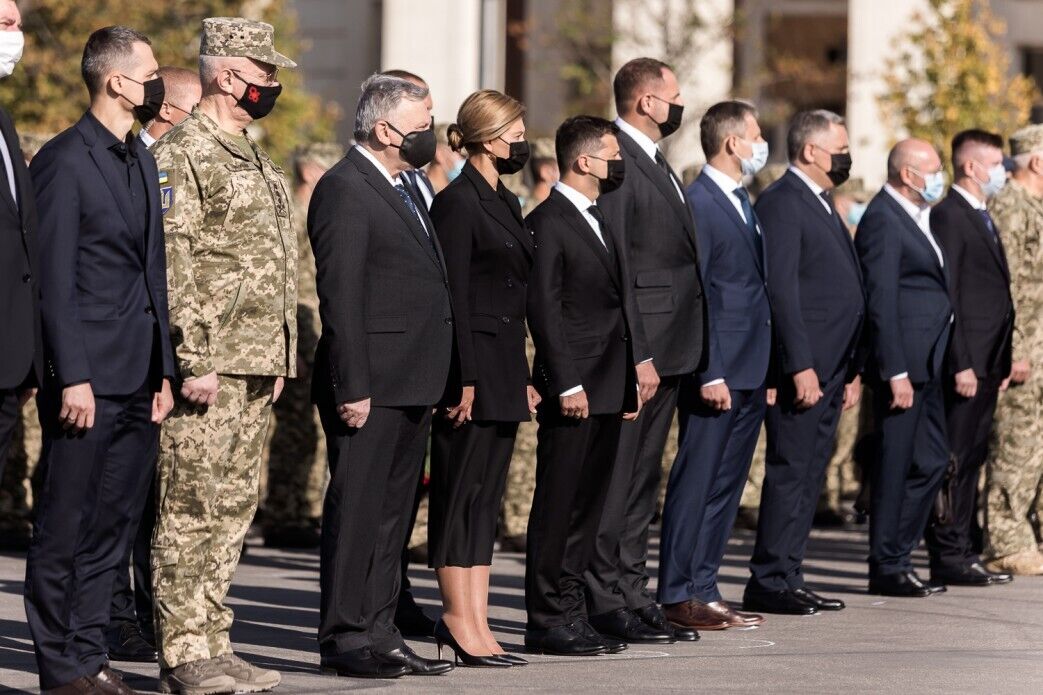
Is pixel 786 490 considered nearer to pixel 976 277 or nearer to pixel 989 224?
pixel 976 277

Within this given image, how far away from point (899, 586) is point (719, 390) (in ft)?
6.94

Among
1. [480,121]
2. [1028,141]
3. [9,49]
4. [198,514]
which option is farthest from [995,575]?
[9,49]

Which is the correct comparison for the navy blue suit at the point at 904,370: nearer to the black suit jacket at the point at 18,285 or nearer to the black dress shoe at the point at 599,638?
the black dress shoe at the point at 599,638

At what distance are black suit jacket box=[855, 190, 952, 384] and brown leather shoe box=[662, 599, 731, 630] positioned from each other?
1.90m

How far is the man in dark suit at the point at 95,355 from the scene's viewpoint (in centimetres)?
725

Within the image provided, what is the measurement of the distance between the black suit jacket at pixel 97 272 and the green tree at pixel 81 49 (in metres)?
14.5

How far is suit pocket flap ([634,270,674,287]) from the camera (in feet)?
31.4

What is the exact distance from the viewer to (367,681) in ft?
26.6

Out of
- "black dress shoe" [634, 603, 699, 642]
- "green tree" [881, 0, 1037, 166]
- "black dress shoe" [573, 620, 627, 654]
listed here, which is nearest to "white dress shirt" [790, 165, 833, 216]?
"black dress shoe" [634, 603, 699, 642]

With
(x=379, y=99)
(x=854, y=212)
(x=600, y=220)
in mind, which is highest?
(x=379, y=99)

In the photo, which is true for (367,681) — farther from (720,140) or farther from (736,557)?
(736,557)

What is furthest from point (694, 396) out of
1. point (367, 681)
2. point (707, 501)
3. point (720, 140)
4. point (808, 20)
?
point (808, 20)

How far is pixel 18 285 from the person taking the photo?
7004 mm

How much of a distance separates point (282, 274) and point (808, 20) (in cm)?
2790
